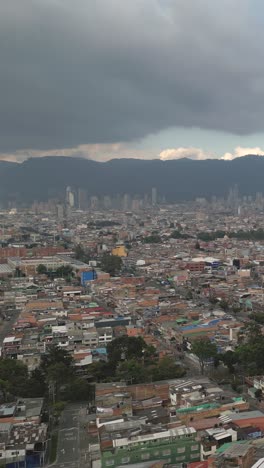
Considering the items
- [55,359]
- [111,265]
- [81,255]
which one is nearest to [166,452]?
[55,359]

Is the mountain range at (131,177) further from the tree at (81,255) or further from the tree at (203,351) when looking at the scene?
the tree at (203,351)

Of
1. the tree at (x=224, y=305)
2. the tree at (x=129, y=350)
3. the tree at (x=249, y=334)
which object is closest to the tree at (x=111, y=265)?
the tree at (x=224, y=305)

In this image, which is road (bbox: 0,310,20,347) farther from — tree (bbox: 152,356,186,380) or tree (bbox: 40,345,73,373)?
tree (bbox: 152,356,186,380)

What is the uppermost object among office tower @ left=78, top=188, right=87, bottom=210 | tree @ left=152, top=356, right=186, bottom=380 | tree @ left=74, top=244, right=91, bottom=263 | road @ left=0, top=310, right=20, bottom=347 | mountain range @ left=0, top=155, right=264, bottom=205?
mountain range @ left=0, top=155, right=264, bottom=205

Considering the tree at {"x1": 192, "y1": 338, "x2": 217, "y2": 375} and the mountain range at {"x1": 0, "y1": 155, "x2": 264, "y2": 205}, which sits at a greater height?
the mountain range at {"x1": 0, "y1": 155, "x2": 264, "y2": 205}

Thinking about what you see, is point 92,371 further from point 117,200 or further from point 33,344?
point 117,200

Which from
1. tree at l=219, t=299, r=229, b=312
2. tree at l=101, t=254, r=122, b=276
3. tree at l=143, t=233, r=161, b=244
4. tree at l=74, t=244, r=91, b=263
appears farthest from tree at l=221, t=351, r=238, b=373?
tree at l=143, t=233, r=161, b=244

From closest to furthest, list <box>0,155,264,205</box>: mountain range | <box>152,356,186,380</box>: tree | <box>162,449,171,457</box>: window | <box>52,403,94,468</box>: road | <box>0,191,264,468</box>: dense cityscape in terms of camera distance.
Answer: <box>162,449,171,457</box>: window → <box>0,191,264,468</box>: dense cityscape → <box>52,403,94,468</box>: road → <box>152,356,186,380</box>: tree → <box>0,155,264,205</box>: mountain range
